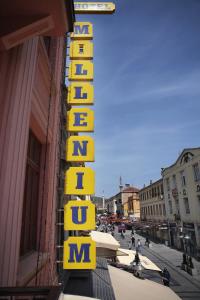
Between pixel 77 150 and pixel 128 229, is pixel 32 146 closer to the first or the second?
pixel 77 150

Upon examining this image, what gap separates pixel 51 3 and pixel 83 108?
488 centimetres

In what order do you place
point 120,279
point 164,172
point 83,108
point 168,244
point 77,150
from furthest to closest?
point 164,172, point 168,244, point 120,279, point 83,108, point 77,150

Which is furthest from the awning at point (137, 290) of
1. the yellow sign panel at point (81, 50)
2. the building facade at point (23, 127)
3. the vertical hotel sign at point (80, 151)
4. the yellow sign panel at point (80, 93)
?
the yellow sign panel at point (81, 50)

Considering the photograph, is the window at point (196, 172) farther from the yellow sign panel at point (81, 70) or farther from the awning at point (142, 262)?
the yellow sign panel at point (81, 70)

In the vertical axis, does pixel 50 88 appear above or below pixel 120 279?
above

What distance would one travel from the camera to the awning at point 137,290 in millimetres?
6455

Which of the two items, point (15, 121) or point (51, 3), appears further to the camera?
point (15, 121)

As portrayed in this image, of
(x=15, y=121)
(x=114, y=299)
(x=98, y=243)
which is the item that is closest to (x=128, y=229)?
(x=98, y=243)

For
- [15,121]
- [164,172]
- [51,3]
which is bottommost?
[15,121]

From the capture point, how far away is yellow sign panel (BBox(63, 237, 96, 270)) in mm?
5992

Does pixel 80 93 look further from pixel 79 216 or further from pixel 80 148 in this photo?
pixel 79 216

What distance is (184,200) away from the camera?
29562 millimetres

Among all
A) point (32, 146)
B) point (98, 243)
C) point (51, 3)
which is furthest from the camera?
point (98, 243)

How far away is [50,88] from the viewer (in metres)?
5.98
